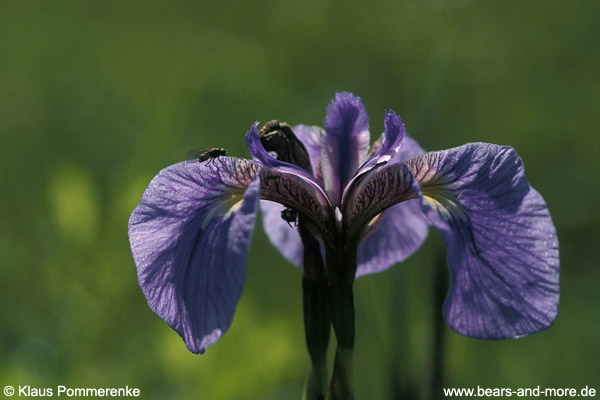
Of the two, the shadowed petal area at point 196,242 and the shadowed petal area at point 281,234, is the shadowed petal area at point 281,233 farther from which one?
the shadowed petal area at point 196,242

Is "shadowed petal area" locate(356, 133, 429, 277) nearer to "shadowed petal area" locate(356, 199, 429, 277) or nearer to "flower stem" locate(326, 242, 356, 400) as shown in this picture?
"shadowed petal area" locate(356, 199, 429, 277)

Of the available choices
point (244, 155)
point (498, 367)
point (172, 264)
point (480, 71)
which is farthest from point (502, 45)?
point (172, 264)

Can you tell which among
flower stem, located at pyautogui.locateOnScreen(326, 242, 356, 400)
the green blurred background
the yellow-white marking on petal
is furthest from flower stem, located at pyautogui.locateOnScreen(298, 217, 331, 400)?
the green blurred background

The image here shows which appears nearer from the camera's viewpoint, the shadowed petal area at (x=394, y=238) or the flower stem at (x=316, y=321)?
the flower stem at (x=316, y=321)

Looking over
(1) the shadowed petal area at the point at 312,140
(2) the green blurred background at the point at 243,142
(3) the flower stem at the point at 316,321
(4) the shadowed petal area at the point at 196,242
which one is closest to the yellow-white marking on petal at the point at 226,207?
(4) the shadowed petal area at the point at 196,242

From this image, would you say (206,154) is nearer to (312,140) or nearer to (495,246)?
(312,140)

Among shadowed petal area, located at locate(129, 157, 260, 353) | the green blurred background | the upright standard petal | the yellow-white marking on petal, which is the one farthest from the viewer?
the green blurred background
